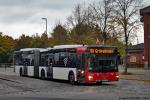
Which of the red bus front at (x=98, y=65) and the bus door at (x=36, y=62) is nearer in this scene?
the red bus front at (x=98, y=65)

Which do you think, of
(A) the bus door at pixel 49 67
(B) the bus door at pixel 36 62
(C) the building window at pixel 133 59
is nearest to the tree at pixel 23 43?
(C) the building window at pixel 133 59

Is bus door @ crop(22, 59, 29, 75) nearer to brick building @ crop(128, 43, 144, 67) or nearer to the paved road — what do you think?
the paved road

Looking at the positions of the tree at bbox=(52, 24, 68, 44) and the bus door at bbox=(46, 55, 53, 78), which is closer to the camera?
the bus door at bbox=(46, 55, 53, 78)

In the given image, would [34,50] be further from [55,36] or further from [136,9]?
[55,36]

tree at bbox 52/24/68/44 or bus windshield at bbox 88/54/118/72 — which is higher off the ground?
tree at bbox 52/24/68/44

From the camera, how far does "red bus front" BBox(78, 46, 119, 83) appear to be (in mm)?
32156

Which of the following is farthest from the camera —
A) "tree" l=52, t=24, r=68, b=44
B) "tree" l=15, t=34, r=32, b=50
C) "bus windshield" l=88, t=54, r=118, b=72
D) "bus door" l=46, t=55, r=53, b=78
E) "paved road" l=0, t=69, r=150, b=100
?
"tree" l=15, t=34, r=32, b=50

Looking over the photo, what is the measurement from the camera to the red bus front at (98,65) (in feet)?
105

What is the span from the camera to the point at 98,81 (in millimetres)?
32688

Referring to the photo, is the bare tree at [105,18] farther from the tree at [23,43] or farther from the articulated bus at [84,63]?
the tree at [23,43]

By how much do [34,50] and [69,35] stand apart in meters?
25.7

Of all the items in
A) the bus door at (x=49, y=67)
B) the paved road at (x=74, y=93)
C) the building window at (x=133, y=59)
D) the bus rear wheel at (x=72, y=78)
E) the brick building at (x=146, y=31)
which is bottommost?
the paved road at (x=74, y=93)

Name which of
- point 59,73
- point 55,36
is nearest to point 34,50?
point 59,73

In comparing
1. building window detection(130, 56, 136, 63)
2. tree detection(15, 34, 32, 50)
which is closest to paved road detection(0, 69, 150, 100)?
building window detection(130, 56, 136, 63)
